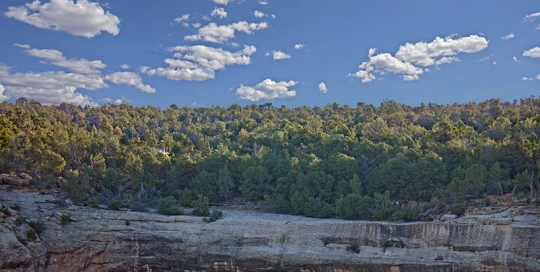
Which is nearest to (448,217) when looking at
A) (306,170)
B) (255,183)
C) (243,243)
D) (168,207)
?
(243,243)

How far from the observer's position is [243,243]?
92.6 feet

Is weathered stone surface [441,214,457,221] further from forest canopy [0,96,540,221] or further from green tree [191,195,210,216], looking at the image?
green tree [191,195,210,216]

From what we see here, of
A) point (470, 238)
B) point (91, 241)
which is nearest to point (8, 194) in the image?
point (91, 241)

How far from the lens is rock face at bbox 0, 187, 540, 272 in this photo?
24.2 metres

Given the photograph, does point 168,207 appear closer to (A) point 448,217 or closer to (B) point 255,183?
(B) point 255,183

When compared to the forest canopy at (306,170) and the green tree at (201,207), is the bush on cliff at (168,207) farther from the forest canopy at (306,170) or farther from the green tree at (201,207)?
the green tree at (201,207)

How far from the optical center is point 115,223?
29.4 meters

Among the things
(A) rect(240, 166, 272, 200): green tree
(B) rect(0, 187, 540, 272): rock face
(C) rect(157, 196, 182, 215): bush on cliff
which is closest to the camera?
(B) rect(0, 187, 540, 272): rock face

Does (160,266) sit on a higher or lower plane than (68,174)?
lower

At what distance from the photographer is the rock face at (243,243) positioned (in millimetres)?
24219

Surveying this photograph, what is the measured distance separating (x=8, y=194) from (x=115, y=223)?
797 cm

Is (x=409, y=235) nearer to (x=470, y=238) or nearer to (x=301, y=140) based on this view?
(x=470, y=238)

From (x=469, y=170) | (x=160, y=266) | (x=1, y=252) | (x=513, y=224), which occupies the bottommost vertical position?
(x=160, y=266)

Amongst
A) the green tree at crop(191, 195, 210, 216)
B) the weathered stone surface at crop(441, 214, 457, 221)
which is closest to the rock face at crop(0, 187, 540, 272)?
the weathered stone surface at crop(441, 214, 457, 221)
